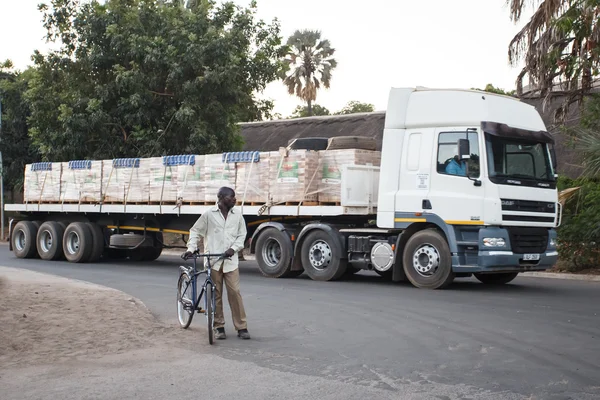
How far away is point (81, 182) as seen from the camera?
2358 centimetres

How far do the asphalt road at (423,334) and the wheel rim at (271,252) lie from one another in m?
1.11

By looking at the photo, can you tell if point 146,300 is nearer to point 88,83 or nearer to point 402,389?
point 402,389

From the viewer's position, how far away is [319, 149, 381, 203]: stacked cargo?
1714 cm

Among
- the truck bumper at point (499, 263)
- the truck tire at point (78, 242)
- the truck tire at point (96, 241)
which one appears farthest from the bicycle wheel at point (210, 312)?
the truck tire at point (96, 241)

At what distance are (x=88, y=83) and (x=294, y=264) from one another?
1518 centimetres

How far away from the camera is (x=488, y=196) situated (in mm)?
15031

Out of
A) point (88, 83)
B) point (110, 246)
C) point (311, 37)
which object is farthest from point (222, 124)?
point (311, 37)

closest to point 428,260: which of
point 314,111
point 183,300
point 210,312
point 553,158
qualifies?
point 553,158

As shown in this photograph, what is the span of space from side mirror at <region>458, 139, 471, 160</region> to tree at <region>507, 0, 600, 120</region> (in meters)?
4.82

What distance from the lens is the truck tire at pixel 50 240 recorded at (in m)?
24.0

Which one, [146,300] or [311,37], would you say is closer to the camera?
[146,300]

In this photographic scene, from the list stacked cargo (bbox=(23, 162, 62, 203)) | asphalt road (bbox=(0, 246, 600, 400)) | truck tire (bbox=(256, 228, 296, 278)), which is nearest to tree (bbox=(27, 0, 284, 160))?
stacked cargo (bbox=(23, 162, 62, 203))

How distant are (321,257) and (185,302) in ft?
23.3

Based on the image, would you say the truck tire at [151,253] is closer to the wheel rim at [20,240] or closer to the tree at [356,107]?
the wheel rim at [20,240]
